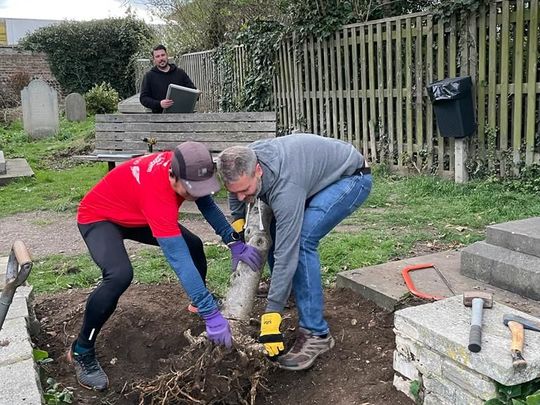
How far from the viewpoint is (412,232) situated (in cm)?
551

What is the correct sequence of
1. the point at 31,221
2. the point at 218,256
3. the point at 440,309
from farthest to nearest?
the point at 31,221
the point at 218,256
the point at 440,309

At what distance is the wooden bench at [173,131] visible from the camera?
25.3 feet

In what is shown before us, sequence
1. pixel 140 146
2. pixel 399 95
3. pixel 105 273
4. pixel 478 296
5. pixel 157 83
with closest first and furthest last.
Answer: pixel 478 296 < pixel 105 273 < pixel 157 83 < pixel 140 146 < pixel 399 95

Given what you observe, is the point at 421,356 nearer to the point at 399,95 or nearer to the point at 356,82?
the point at 399,95

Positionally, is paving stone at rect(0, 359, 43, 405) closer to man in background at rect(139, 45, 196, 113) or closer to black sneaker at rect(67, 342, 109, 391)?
black sneaker at rect(67, 342, 109, 391)

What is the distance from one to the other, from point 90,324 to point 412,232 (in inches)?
130

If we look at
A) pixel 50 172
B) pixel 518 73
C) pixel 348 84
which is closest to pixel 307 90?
pixel 348 84

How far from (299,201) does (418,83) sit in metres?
5.64

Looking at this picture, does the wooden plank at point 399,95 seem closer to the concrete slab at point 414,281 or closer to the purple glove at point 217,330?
the concrete slab at point 414,281

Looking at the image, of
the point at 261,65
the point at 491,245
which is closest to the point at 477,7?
the point at 491,245

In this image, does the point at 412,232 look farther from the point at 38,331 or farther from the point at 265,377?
the point at 38,331

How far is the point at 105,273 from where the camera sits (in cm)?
304

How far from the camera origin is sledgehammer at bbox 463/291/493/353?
225 cm

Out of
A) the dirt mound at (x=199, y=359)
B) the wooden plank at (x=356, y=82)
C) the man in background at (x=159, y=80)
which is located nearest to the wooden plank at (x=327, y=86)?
the wooden plank at (x=356, y=82)
